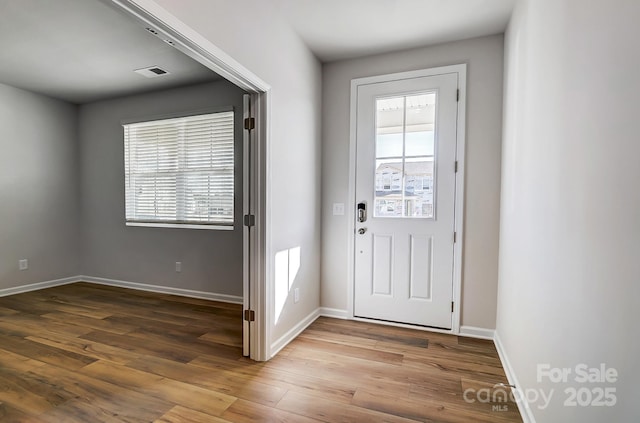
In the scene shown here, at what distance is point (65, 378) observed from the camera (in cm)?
204

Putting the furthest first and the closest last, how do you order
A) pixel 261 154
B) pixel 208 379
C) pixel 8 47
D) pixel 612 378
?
pixel 8 47
pixel 261 154
pixel 208 379
pixel 612 378

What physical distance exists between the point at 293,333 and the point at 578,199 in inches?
90.3

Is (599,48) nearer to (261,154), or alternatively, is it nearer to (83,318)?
(261,154)

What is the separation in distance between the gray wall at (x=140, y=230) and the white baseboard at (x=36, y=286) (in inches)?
Result: 9.4

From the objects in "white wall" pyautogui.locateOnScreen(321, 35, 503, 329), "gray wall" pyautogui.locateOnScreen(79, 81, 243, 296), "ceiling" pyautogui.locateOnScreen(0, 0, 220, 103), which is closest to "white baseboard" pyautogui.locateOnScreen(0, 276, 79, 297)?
"gray wall" pyautogui.locateOnScreen(79, 81, 243, 296)

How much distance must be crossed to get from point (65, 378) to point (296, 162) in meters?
2.30

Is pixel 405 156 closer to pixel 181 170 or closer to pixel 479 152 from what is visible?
pixel 479 152

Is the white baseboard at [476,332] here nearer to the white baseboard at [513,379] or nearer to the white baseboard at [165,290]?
the white baseboard at [513,379]

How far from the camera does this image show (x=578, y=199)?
1132mm

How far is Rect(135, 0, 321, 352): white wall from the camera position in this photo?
1786mm

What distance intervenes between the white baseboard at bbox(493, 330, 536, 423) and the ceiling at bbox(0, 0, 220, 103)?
3254 mm

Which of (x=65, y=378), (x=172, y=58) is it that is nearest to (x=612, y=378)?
(x=65, y=378)

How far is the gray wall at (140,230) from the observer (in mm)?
3725

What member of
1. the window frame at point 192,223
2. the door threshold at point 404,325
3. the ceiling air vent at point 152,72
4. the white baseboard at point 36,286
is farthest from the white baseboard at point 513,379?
the white baseboard at point 36,286
